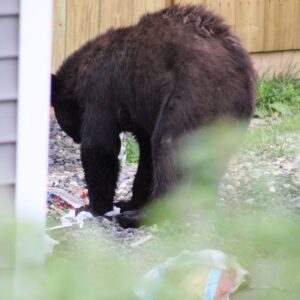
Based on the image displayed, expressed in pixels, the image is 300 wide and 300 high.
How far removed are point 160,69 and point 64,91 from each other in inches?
41.7

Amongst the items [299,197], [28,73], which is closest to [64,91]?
[299,197]

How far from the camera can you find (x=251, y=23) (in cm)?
1044

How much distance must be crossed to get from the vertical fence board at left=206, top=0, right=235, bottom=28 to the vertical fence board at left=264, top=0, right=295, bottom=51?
416mm

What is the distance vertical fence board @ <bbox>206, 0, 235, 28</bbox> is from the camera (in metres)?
10.2

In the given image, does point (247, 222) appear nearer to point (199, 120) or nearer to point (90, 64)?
point (199, 120)

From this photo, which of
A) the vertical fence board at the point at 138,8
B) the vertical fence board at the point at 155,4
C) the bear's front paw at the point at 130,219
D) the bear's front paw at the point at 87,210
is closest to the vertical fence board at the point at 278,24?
the vertical fence board at the point at 155,4

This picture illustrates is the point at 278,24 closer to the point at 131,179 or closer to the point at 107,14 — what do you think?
the point at 107,14

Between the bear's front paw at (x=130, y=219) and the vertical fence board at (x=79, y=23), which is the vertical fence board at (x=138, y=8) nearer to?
the vertical fence board at (x=79, y=23)

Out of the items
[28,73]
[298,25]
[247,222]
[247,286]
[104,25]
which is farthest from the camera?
[298,25]

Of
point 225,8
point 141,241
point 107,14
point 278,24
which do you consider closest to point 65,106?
point 141,241

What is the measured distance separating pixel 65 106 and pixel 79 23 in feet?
9.87

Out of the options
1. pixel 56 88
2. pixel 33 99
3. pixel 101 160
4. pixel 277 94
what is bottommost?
pixel 101 160

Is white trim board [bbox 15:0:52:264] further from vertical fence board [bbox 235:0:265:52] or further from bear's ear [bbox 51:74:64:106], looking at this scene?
vertical fence board [bbox 235:0:265:52]

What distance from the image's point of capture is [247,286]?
15.1 ft
